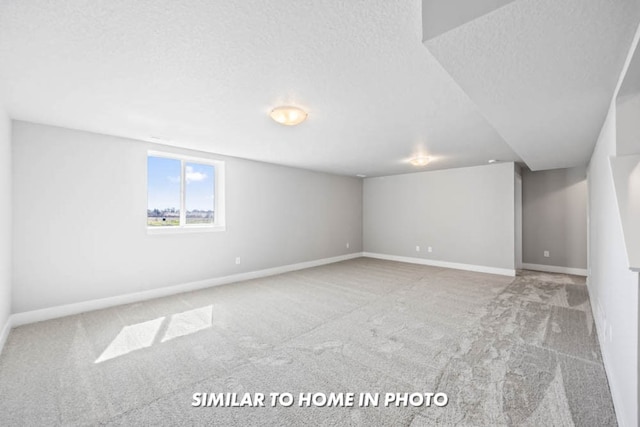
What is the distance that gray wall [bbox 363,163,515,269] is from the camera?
5535mm

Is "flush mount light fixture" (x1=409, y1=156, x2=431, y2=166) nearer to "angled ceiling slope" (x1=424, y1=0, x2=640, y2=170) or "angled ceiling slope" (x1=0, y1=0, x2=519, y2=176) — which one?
"angled ceiling slope" (x1=0, y1=0, x2=519, y2=176)

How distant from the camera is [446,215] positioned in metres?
6.34

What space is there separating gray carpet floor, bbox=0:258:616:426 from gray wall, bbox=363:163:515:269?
191 centimetres

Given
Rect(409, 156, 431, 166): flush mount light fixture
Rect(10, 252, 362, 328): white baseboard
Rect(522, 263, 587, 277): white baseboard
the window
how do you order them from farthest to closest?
Rect(522, 263, 587, 277): white baseboard → Rect(409, 156, 431, 166): flush mount light fixture → the window → Rect(10, 252, 362, 328): white baseboard

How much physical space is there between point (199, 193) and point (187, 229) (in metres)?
0.70

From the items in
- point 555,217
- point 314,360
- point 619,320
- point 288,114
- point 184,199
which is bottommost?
point 314,360

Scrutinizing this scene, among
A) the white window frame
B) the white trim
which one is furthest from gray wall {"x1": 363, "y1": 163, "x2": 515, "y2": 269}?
the white trim

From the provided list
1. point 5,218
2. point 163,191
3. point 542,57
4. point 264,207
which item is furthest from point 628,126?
point 5,218

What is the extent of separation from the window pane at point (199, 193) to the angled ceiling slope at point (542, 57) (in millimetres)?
4267

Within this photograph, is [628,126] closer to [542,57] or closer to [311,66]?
[542,57]

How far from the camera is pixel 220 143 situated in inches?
158

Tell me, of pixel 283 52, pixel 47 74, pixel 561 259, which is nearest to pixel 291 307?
pixel 283 52

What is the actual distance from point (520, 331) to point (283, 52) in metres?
3.43

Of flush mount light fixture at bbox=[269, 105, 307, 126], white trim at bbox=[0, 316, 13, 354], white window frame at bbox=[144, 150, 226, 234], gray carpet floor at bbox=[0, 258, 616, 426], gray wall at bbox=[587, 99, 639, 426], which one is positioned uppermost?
flush mount light fixture at bbox=[269, 105, 307, 126]
